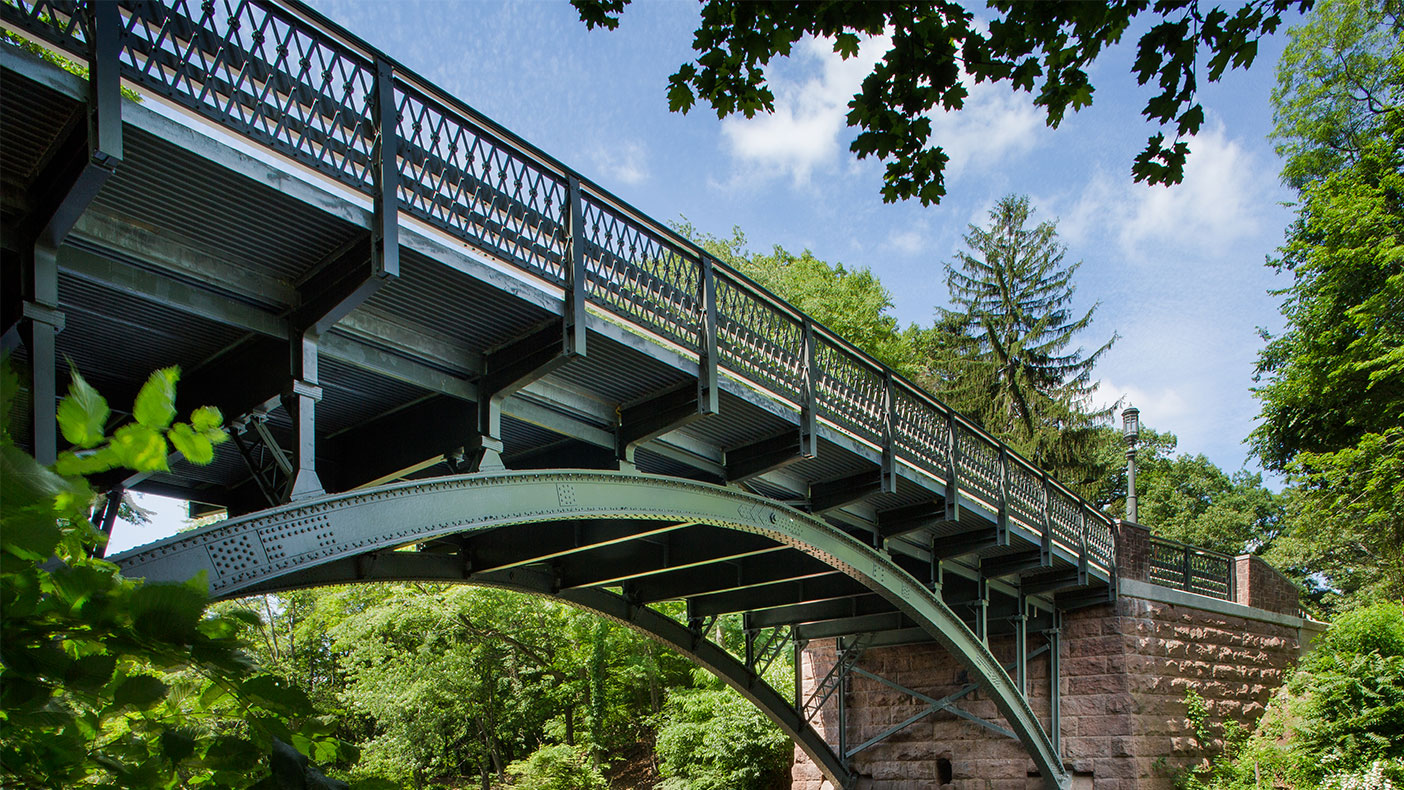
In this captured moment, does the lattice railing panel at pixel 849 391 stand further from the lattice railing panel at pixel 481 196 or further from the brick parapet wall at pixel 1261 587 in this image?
the brick parapet wall at pixel 1261 587

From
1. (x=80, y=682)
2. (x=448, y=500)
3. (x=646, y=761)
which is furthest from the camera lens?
(x=646, y=761)

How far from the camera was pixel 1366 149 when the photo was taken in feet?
75.2

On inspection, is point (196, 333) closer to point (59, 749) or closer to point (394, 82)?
point (394, 82)

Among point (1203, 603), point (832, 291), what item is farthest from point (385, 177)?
point (832, 291)

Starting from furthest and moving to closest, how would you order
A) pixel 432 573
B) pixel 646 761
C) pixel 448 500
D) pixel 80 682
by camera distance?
pixel 646 761 → pixel 432 573 → pixel 448 500 → pixel 80 682

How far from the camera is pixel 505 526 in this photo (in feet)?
32.8

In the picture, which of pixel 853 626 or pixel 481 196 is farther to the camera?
pixel 853 626

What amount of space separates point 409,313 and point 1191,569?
15373 millimetres

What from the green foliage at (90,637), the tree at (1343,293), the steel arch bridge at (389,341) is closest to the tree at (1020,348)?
the tree at (1343,293)

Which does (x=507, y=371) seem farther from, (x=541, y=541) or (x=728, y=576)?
(x=728, y=576)

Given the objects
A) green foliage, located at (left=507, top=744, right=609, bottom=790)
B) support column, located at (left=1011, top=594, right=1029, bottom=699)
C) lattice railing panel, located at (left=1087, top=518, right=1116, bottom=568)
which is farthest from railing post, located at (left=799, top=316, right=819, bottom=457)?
green foliage, located at (left=507, top=744, right=609, bottom=790)

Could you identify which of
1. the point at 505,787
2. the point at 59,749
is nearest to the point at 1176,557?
the point at 505,787

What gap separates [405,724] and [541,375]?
21.7 meters

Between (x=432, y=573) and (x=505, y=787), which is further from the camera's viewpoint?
(x=505, y=787)
